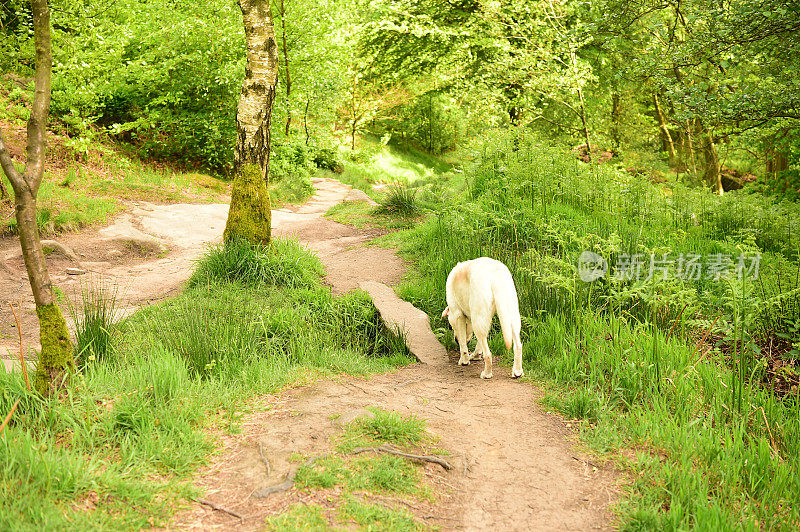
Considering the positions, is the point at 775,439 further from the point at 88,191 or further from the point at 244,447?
the point at 88,191

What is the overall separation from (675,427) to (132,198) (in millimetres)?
11468

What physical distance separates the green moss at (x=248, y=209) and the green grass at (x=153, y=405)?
5.06 feet

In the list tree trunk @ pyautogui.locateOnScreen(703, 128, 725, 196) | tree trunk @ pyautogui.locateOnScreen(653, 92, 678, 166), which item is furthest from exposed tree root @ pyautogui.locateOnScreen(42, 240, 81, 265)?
tree trunk @ pyautogui.locateOnScreen(653, 92, 678, 166)

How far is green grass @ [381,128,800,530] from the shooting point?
3.49 metres

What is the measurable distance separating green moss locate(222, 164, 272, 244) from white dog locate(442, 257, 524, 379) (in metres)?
3.26

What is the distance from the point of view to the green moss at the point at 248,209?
800 centimetres

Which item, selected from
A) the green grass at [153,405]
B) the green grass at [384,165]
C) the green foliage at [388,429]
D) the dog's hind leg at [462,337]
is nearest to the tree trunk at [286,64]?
the green grass at [384,165]

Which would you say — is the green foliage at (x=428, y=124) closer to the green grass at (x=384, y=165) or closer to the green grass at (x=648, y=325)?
the green grass at (x=384, y=165)

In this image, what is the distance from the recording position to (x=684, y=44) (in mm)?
9609

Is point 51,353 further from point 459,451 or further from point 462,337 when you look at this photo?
point 462,337

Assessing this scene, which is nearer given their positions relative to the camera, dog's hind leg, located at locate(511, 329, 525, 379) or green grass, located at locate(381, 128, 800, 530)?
green grass, located at locate(381, 128, 800, 530)

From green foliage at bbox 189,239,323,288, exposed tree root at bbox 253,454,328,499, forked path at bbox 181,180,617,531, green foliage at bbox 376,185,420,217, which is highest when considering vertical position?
green foliage at bbox 376,185,420,217

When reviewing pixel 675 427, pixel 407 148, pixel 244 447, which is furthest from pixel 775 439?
pixel 407 148

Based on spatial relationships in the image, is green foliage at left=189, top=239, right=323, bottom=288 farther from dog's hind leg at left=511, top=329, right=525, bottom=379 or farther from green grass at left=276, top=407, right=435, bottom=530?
green grass at left=276, top=407, right=435, bottom=530
